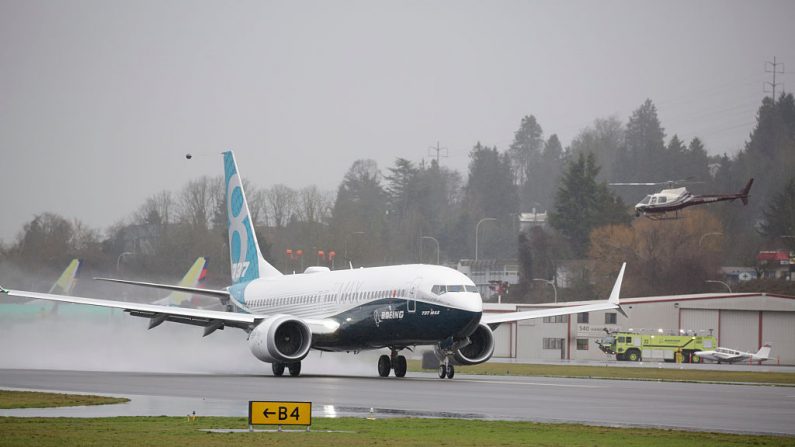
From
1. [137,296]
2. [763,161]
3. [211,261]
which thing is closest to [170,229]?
[211,261]

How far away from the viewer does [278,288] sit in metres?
56.1

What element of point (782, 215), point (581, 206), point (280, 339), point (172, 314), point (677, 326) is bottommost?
point (280, 339)

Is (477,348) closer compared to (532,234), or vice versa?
(477,348)

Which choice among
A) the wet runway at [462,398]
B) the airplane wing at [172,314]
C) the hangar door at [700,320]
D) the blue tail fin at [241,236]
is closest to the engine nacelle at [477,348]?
the wet runway at [462,398]

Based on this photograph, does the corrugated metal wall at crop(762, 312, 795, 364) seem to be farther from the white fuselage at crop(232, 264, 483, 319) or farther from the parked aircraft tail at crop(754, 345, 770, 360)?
the white fuselage at crop(232, 264, 483, 319)

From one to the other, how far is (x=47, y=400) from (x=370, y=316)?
58.3ft

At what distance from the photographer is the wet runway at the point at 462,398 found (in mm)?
27578

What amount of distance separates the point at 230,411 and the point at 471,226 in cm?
16733

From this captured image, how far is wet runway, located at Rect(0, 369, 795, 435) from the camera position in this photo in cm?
2758

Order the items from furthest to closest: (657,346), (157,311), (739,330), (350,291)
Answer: (739,330), (657,346), (350,291), (157,311)

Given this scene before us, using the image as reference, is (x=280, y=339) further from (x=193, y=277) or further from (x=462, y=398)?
(x=193, y=277)

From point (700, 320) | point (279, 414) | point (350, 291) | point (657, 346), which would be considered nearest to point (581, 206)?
point (700, 320)

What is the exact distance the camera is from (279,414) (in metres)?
21.8

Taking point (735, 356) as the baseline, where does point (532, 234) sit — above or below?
above
